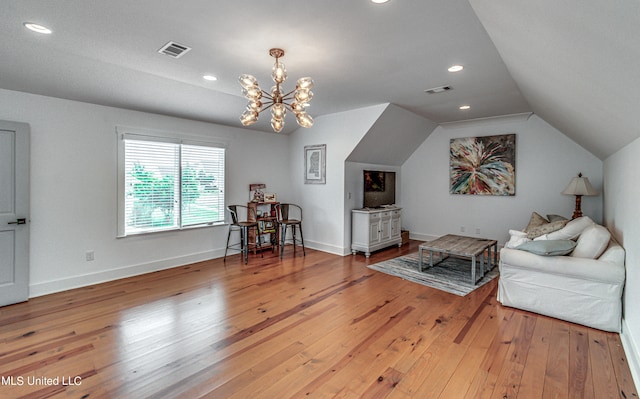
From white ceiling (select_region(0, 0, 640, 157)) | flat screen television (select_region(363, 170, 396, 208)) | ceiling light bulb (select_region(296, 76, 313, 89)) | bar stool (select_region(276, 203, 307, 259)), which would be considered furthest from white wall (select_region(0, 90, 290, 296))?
flat screen television (select_region(363, 170, 396, 208))

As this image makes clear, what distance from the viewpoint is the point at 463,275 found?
4.32m

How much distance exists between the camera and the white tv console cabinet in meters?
5.43

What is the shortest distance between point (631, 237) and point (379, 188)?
13.3ft

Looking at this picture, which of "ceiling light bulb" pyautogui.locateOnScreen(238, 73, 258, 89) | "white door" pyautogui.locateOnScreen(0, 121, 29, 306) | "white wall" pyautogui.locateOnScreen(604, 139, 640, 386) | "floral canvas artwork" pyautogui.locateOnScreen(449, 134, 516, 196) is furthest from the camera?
"floral canvas artwork" pyautogui.locateOnScreen(449, 134, 516, 196)

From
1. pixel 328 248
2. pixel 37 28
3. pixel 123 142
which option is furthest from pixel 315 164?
pixel 37 28

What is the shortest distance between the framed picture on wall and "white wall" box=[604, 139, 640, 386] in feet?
13.4

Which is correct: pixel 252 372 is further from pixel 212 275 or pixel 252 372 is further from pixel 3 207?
pixel 3 207

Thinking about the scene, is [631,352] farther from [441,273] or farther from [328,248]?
[328,248]

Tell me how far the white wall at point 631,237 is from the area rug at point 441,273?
145 centimetres

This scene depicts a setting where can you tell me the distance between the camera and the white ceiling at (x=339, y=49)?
1.72m

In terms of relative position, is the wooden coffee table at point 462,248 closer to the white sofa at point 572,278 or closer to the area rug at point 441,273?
the area rug at point 441,273

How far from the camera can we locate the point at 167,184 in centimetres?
467

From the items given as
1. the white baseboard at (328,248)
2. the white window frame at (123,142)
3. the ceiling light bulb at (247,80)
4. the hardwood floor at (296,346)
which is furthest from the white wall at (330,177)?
the ceiling light bulb at (247,80)

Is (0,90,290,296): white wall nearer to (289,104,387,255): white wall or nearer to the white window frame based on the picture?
the white window frame
